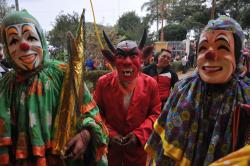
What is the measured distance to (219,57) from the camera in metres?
2.20

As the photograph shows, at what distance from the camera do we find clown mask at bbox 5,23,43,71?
2.28m

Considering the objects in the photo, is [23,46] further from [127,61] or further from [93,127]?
[127,61]

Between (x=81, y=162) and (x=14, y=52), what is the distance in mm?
872

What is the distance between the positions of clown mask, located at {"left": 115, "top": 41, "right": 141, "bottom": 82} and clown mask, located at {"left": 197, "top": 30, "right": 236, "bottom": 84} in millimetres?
1343

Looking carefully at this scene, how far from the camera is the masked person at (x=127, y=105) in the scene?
3416 millimetres

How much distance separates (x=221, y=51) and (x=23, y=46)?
4.22ft

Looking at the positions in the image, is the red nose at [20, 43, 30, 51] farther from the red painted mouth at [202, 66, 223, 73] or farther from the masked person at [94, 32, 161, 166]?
the masked person at [94, 32, 161, 166]

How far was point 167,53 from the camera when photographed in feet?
18.2

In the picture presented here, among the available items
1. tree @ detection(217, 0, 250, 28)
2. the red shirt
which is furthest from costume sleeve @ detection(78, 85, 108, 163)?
tree @ detection(217, 0, 250, 28)

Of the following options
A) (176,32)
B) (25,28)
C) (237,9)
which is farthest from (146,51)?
(176,32)

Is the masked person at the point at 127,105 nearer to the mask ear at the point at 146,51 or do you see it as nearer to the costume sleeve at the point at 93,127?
the mask ear at the point at 146,51

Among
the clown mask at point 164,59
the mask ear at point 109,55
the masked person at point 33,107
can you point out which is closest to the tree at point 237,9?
the clown mask at point 164,59

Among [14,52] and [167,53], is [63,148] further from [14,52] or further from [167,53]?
[167,53]

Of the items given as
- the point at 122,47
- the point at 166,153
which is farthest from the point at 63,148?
the point at 122,47
